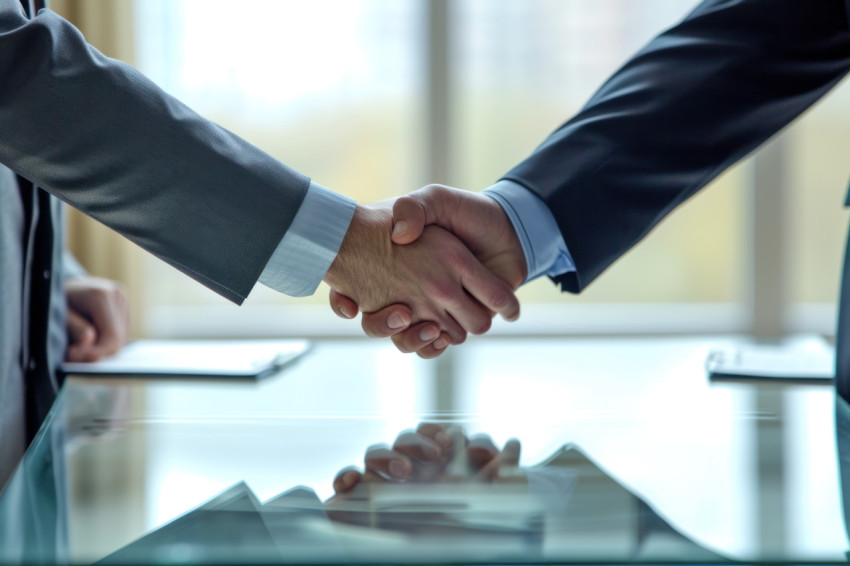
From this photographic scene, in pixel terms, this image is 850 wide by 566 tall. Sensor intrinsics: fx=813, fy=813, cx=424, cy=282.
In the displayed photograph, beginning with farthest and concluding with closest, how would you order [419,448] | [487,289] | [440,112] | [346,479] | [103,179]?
[440,112] < [487,289] < [103,179] < [419,448] < [346,479]

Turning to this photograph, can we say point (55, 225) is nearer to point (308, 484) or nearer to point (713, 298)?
point (308, 484)

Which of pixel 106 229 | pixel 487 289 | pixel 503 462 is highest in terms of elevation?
pixel 106 229

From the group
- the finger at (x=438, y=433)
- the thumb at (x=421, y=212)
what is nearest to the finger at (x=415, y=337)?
the thumb at (x=421, y=212)

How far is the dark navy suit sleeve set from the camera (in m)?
1.28

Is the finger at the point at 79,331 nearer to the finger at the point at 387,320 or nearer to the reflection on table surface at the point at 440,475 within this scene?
the reflection on table surface at the point at 440,475

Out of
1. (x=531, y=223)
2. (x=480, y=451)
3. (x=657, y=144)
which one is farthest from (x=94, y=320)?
(x=657, y=144)

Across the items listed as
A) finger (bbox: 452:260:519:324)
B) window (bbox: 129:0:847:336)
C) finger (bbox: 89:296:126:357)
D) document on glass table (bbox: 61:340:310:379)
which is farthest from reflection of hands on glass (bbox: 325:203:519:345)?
window (bbox: 129:0:847:336)

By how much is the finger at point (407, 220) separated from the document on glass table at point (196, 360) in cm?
25

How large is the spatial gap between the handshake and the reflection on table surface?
230 mm

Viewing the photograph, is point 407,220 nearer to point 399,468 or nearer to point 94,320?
point 94,320

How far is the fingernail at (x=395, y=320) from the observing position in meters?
1.26

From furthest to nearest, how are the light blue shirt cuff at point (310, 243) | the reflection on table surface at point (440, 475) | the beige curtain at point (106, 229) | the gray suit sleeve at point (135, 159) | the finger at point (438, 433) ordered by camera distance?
the beige curtain at point (106, 229) → the light blue shirt cuff at point (310, 243) → the gray suit sleeve at point (135, 159) → the finger at point (438, 433) → the reflection on table surface at point (440, 475)

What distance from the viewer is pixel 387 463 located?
62cm

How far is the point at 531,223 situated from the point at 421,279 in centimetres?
20
